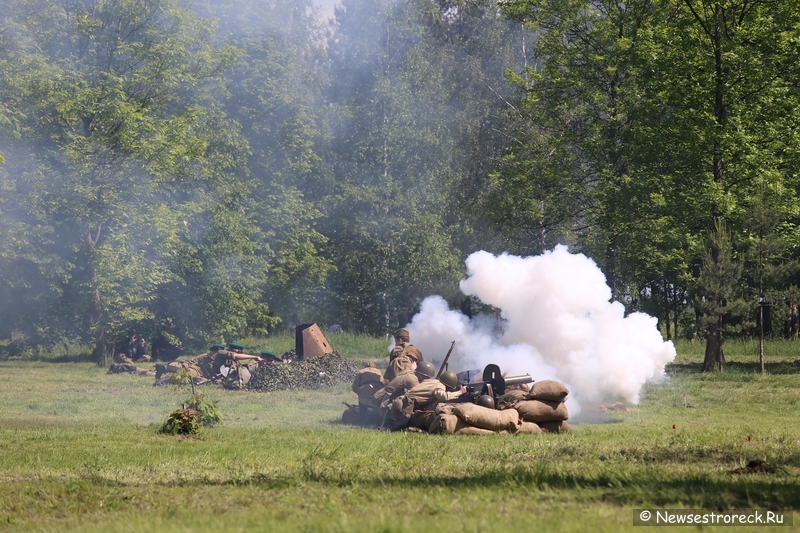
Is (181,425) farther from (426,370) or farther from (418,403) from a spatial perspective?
(426,370)

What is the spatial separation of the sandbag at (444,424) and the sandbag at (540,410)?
1362 mm

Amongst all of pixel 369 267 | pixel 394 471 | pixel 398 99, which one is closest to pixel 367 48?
pixel 398 99

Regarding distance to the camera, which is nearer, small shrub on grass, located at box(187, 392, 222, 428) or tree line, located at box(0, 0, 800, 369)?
small shrub on grass, located at box(187, 392, 222, 428)

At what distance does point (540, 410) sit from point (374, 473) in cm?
646

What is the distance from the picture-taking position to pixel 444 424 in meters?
15.4

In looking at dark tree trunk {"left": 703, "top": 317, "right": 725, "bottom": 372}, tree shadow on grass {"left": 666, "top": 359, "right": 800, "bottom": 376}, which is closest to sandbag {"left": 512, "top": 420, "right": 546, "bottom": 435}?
tree shadow on grass {"left": 666, "top": 359, "right": 800, "bottom": 376}

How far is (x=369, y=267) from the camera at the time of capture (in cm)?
4562

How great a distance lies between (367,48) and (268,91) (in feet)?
16.1

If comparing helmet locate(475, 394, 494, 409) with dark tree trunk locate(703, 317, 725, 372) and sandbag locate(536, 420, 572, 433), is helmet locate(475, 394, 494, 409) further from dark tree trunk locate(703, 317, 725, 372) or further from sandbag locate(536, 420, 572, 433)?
dark tree trunk locate(703, 317, 725, 372)

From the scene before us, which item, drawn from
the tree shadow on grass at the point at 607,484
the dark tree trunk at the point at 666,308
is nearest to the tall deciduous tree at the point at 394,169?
the dark tree trunk at the point at 666,308

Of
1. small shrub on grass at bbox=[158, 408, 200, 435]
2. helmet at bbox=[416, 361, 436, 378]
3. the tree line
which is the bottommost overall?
small shrub on grass at bbox=[158, 408, 200, 435]

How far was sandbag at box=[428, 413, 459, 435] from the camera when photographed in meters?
15.3

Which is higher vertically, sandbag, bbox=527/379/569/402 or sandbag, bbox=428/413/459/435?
sandbag, bbox=527/379/569/402

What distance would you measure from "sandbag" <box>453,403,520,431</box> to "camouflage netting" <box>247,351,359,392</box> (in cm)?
1177
